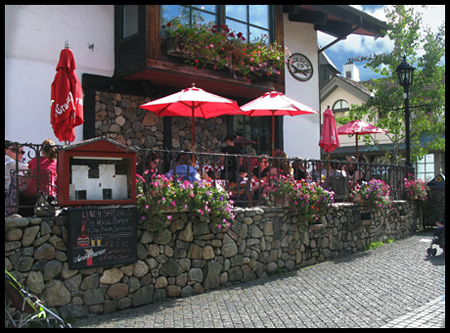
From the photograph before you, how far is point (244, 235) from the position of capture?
24.5 feet

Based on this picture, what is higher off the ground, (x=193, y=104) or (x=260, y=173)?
(x=193, y=104)

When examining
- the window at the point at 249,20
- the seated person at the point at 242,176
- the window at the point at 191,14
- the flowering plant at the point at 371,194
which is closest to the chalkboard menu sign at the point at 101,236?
the seated person at the point at 242,176

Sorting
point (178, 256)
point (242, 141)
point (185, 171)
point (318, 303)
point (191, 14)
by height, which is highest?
point (191, 14)

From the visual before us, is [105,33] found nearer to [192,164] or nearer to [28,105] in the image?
[28,105]

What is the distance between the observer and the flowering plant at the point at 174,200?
6.23 metres

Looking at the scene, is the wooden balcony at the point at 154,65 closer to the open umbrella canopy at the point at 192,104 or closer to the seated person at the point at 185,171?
the open umbrella canopy at the point at 192,104

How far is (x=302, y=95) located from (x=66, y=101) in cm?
860

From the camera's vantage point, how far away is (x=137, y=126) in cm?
1052

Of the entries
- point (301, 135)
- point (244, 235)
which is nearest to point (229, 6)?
point (301, 135)

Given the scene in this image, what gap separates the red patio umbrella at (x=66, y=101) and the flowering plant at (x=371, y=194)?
19.5ft

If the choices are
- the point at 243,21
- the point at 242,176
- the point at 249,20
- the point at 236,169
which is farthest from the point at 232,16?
the point at 242,176

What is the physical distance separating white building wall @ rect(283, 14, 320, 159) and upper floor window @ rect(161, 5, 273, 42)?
1787mm

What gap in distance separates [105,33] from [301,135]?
21.9 feet

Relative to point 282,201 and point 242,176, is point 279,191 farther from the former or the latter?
point 242,176
